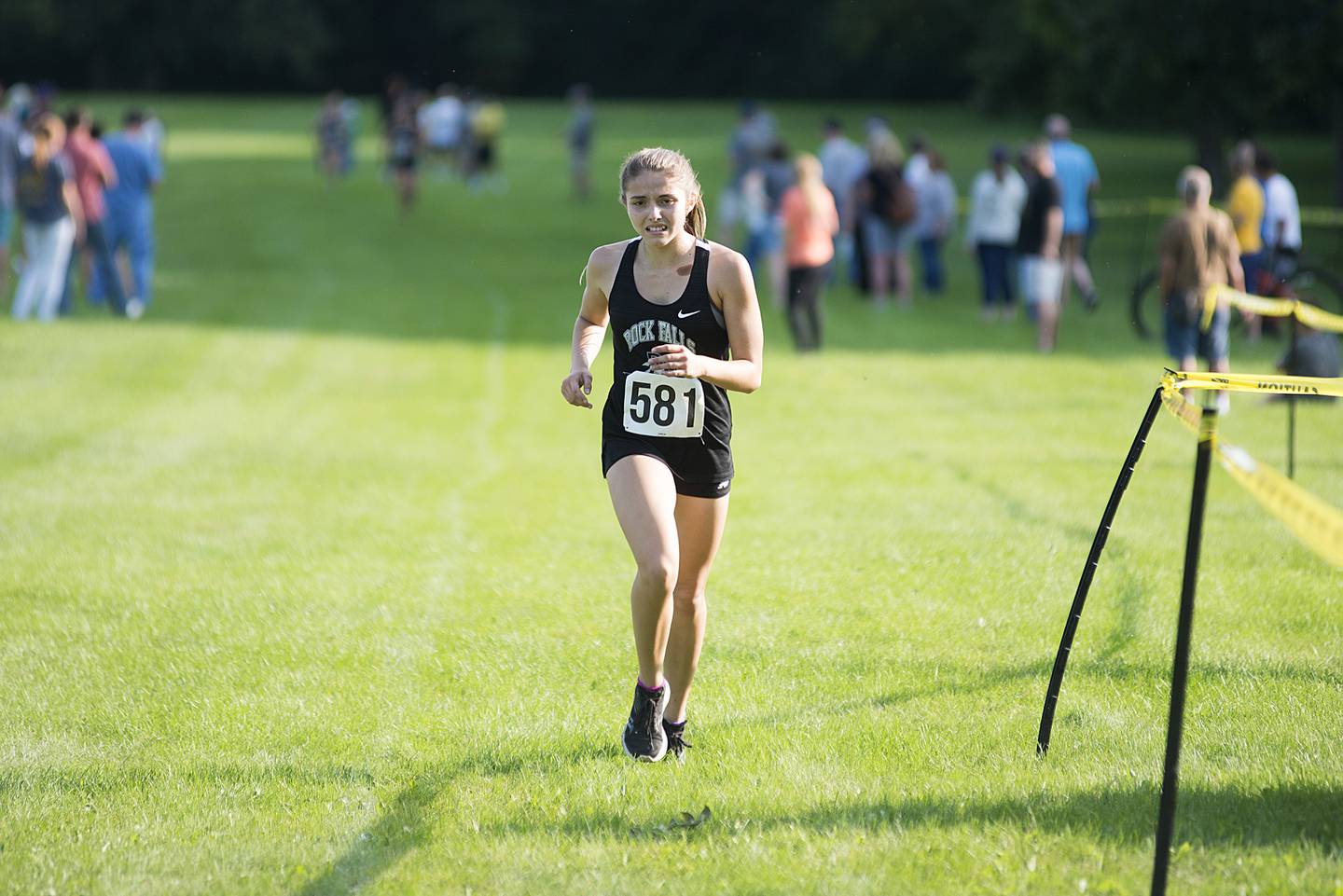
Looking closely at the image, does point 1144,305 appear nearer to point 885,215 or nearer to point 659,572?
point 885,215

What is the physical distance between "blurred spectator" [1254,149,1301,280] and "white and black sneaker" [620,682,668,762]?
1367 centimetres

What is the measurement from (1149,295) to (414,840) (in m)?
19.5

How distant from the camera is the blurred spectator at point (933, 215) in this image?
22.3 metres

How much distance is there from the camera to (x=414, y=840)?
4.79 meters

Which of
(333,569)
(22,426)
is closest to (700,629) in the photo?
(333,569)

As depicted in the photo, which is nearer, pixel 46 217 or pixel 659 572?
pixel 659 572

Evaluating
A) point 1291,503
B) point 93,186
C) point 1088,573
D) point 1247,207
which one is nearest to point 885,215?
point 1247,207

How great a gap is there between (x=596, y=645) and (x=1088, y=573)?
251 centimetres

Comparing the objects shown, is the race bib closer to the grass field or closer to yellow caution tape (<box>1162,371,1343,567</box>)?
the grass field

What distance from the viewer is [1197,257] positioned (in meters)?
13.1

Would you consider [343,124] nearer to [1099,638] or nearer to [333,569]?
[333,569]

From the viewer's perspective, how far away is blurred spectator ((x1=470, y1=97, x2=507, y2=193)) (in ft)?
119

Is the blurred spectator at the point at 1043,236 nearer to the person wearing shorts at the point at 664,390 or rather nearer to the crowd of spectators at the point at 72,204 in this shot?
the crowd of spectators at the point at 72,204

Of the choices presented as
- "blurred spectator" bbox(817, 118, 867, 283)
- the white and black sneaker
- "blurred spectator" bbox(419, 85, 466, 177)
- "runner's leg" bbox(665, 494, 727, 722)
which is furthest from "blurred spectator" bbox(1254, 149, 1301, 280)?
"blurred spectator" bbox(419, 85, 466, 177)
